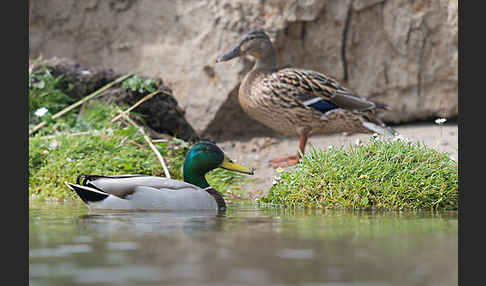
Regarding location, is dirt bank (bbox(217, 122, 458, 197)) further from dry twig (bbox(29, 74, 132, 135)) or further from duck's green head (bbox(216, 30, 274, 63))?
dry twig (bbox(29, 74, 132, 135))

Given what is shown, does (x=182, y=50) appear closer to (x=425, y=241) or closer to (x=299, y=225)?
(x=299, y=225)

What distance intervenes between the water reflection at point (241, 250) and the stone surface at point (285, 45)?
17.6 ft

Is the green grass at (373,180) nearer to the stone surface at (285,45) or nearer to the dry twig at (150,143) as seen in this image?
the dry twig at (150,143)

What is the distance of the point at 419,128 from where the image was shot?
10297 mm

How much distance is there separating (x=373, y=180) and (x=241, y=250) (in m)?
2.98

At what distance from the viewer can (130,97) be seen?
9.06 metres

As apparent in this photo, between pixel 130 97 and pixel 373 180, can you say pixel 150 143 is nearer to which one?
pixel 130 97

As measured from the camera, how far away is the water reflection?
271 centimetres

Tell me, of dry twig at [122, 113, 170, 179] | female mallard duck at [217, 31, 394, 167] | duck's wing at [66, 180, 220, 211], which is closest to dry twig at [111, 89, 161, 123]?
dry twig at [122, 113, 170, 179]

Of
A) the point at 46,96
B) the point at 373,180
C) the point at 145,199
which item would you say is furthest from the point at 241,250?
the point at 46,96

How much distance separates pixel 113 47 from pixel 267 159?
11.4ft

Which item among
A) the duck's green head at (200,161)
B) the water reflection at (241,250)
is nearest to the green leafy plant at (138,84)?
the duck's green head at (200,161)

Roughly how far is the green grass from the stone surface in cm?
396

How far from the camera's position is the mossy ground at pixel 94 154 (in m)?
7.30
